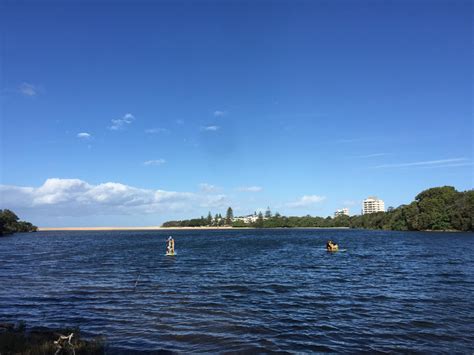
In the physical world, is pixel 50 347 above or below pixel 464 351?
above

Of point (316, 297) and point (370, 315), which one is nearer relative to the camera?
point (370, 315)

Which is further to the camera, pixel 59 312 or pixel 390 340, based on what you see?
pixel 59 312

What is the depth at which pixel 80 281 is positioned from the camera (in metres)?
31.7

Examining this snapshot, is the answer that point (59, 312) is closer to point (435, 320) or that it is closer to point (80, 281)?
point (80, 281)

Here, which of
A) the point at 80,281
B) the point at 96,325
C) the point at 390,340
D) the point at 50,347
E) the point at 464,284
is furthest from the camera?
the point at 80,281

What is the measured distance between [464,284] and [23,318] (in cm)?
2983

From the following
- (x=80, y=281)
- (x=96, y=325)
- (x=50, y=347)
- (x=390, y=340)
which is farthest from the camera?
(x=80, y=281)

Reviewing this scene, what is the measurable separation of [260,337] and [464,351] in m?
7.57

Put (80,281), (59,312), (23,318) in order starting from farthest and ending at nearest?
(80,281), (59,312), (23,318)

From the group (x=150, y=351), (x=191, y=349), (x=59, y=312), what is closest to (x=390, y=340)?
(x=191, y=349)

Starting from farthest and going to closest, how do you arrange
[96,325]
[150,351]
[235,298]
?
[235,298] → [96,325] → [150,351]

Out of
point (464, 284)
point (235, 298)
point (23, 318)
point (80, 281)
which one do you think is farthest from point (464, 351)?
point (80, 281)

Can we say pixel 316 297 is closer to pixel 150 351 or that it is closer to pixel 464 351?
pixel 464 351

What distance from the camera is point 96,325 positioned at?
17.5m
